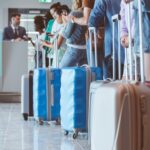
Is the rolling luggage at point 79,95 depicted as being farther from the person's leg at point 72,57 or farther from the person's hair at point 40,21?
the person's hair at point 40,21

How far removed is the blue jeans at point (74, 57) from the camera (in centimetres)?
483

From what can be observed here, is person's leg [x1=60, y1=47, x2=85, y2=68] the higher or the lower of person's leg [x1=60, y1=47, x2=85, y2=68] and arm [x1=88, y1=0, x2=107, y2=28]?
the lower

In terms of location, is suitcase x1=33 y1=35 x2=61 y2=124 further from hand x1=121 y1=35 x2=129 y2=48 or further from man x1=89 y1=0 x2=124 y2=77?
hand x1=121 y1=35 x2=129 y2=48

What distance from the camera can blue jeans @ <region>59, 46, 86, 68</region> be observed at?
15.8 feet

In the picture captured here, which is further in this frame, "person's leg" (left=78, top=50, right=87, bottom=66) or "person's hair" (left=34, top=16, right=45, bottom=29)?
"person's hair" (left=34, top=16, right=45, bottom=29)

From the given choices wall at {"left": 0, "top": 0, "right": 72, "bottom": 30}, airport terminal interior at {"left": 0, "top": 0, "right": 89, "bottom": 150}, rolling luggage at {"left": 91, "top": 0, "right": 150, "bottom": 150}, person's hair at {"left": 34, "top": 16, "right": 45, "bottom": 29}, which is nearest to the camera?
rolling luggage at {"left": 91, "top": 0, "right": 150, "bottom": 150}

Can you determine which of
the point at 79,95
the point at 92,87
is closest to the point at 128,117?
the point at 92,87

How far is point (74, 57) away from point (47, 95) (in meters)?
0.51

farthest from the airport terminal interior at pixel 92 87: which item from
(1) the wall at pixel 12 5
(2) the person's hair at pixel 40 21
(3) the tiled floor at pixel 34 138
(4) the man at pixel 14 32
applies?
(1) the wall at pixel 12 5

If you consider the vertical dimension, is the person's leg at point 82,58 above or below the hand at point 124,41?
below

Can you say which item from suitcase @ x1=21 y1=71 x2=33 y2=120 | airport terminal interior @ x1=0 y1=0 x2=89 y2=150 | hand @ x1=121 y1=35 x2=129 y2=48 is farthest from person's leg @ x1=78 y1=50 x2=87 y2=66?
hand @ x1=121 y1=35 x2=129 y2=48

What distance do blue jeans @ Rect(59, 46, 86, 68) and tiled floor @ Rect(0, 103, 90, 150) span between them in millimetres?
647

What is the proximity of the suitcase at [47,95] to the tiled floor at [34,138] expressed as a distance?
0.39 ft

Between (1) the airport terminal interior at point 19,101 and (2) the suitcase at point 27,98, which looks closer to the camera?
(1) the airport terminal interior at point 19,101
